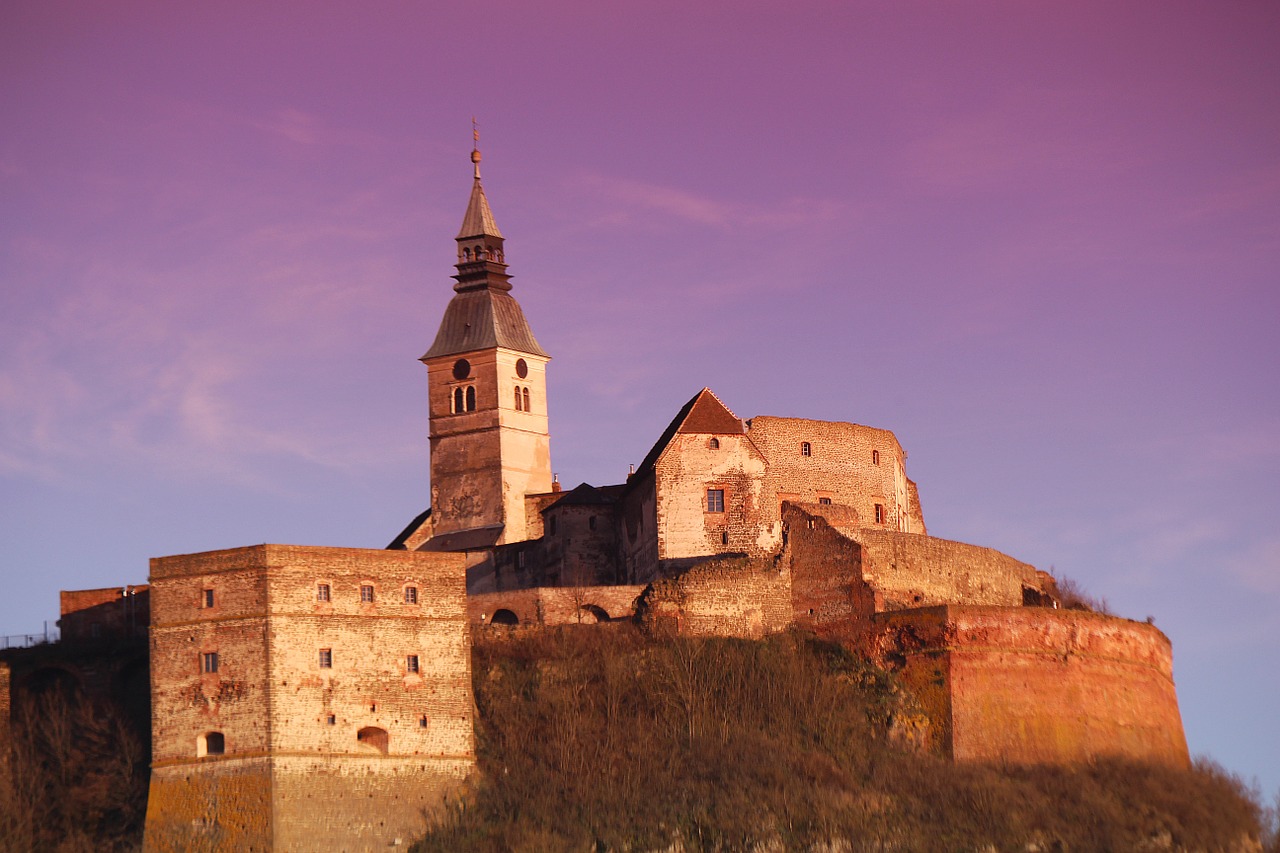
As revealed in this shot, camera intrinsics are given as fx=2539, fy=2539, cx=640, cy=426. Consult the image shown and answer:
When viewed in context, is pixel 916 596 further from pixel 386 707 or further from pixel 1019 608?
pixel 386 707

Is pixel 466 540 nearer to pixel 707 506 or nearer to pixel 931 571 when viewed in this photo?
pixel 707 506

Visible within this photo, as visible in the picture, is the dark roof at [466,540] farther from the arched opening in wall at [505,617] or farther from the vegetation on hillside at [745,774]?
the vegetation on hillside at [745,774]

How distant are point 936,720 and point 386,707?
14.9 m

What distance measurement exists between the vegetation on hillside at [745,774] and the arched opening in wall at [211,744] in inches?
223

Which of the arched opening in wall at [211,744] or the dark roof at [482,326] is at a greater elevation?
the dark roof at [482,326]

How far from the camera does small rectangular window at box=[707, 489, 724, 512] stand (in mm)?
74812

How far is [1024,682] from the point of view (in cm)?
6919

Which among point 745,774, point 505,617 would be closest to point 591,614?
point 505,617

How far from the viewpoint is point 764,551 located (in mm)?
74062

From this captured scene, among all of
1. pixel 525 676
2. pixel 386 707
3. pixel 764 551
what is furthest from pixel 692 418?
pixel 386 707

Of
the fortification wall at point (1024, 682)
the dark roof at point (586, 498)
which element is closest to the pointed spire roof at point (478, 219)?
the dark roof at point (586, 498)

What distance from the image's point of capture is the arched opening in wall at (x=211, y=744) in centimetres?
6266

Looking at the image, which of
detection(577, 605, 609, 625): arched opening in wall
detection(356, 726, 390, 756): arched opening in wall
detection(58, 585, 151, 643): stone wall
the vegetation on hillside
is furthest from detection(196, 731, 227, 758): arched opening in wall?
detection(577, 605, 609, 625): arched opening in wall

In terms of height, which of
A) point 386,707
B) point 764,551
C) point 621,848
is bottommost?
point 621,848
